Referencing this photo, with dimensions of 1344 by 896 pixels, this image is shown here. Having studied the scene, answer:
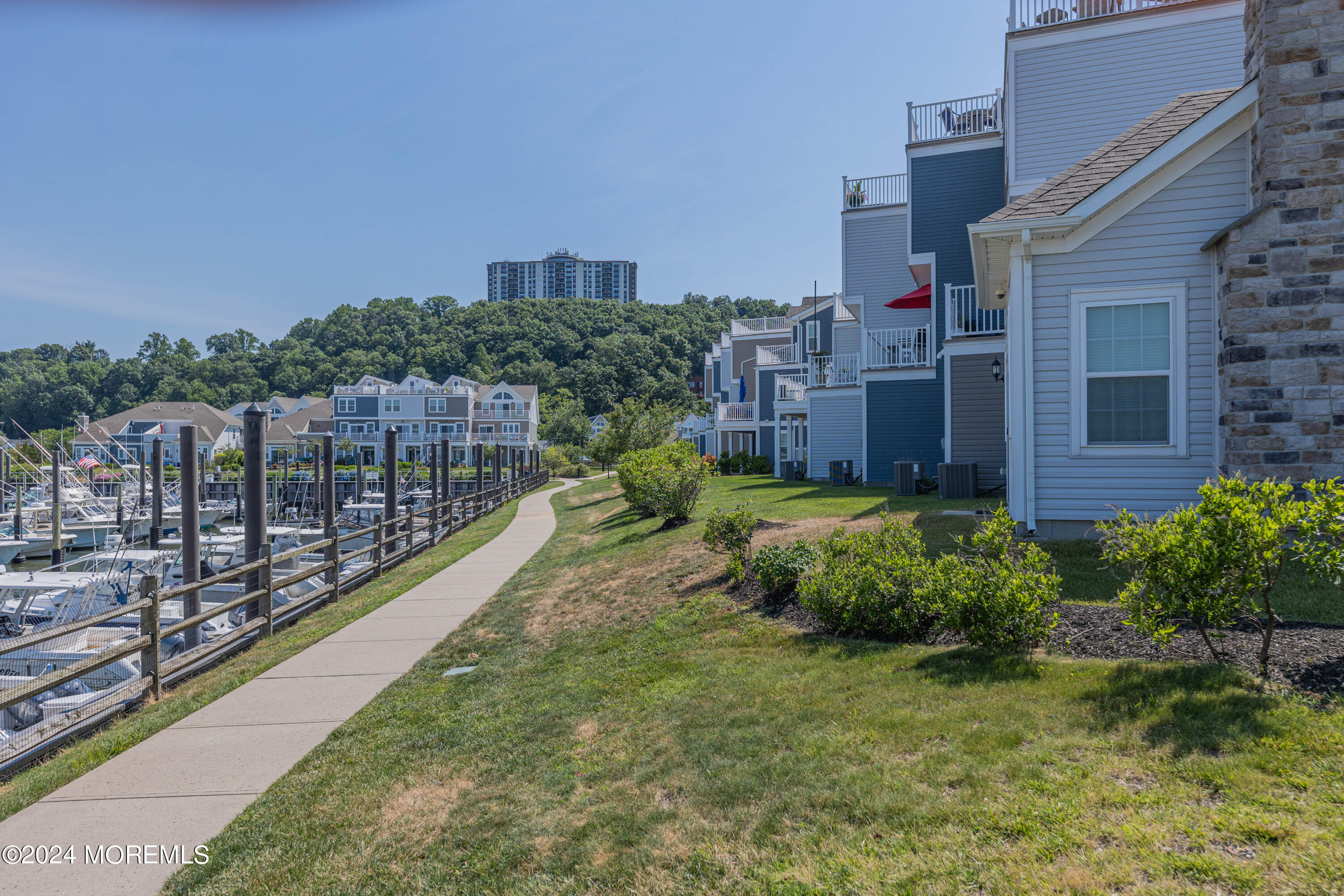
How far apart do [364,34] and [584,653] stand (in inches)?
224

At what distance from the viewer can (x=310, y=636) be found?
368 inches

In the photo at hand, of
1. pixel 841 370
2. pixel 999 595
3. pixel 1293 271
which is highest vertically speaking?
pixel 841 370

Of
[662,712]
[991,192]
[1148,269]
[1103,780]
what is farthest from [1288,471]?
[991,192]

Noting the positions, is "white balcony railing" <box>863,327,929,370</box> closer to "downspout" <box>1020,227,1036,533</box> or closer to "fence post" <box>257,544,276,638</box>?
"downspout" <box>1020,227,1036,533</box>

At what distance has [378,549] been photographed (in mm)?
14891

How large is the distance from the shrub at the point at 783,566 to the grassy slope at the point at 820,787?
1.24 meters

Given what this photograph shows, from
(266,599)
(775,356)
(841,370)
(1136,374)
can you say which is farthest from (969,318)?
(775,356)

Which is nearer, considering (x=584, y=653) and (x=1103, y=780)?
(x=1103, y=780)

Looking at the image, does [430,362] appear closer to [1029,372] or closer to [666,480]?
[666,480]

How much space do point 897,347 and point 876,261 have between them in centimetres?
362

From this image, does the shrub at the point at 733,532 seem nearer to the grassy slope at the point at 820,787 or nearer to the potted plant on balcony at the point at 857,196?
the grassy slope at the point at 820,787

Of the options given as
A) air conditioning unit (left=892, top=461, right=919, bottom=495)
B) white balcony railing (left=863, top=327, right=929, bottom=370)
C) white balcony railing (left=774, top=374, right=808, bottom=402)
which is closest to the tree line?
white balcony railing (left=774, top=374, right=808, bottom=402)

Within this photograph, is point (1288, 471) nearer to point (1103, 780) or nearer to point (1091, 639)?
point (1091, 639)

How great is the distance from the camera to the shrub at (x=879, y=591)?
6039 mm
